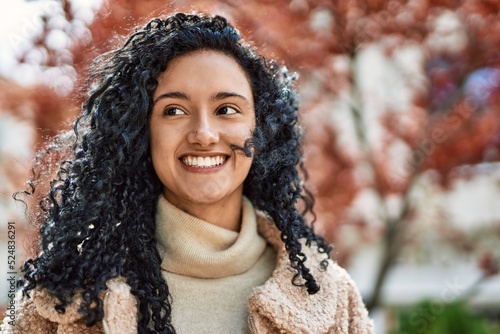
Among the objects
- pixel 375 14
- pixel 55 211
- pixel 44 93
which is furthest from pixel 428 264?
pixel 55 211

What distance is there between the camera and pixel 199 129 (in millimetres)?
2092

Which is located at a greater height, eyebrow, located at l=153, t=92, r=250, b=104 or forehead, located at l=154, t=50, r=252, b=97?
forehead, located at l=154, t=50, r=252, b=97

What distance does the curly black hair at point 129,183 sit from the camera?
205 centimetres

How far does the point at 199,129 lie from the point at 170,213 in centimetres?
30

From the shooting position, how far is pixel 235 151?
7.13 ft

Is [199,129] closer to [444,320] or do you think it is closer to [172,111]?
[172,111]

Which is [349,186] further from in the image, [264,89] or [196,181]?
[196,181]

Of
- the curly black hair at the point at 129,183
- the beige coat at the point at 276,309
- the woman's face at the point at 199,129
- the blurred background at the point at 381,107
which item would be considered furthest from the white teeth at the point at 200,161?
the blurred background at the point at 381,107

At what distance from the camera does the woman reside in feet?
6.74

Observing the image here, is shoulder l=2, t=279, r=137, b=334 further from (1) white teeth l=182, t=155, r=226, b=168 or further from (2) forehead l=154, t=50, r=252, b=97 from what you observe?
(2) forehead l=154, t=50, r=252, b=97

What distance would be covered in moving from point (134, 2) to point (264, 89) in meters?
0.93

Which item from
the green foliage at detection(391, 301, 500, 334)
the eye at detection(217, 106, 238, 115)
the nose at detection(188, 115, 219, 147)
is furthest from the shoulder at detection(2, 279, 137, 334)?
the green foliage at detection(391, 301, 500, 334)

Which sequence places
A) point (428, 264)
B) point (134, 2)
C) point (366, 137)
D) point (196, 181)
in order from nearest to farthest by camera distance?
point (196, 181), point (134, 2), point (366, 137), point (428, 264)

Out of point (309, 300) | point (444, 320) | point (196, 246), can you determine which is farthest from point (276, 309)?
point (444, 320)
